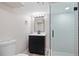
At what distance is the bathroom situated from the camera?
1.59 meters

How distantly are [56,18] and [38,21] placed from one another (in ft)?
1.83

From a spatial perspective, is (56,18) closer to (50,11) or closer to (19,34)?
(50,11)

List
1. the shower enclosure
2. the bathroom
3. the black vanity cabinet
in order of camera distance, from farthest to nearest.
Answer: the black vanity cabinet < the shower enclosure < the bathroom

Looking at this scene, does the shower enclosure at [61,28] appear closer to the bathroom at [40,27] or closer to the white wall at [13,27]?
the bathroom at [40,27]

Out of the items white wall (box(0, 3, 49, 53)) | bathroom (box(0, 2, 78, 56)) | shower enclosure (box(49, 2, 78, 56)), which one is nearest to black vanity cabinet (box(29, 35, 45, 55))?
bathroom (box(0, 2, 78, 56))

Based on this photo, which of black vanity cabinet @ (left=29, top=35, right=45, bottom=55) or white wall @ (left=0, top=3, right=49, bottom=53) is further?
black vanity cabinet @ (left=29, top=35, right=45, bottom=55)

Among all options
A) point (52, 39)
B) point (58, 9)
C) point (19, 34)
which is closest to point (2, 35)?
point (19, 34)

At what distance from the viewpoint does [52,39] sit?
76.5 inches

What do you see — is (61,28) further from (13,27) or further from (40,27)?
(13,27)

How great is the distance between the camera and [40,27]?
225 cm

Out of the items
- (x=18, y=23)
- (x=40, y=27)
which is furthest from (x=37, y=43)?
(x=18, y=23)

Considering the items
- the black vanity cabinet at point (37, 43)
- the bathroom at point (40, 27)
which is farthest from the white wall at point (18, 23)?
the black vanity cabinet at point (37, 43)

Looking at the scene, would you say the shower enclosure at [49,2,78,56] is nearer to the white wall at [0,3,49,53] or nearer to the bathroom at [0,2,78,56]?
the bathroom at [0,2,78,56]

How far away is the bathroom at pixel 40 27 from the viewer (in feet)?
5.21
